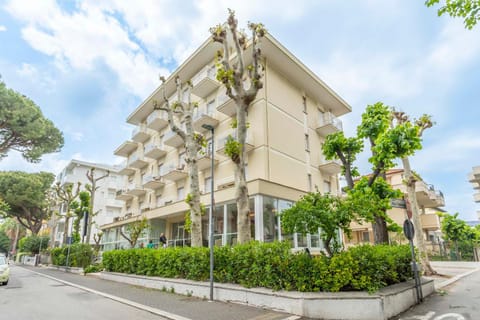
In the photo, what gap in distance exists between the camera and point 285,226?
7863mm

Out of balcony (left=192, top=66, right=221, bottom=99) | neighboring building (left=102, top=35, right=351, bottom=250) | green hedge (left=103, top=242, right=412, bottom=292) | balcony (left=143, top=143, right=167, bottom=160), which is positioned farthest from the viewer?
balcony (left=143, top=143, right=167, bottom=160)

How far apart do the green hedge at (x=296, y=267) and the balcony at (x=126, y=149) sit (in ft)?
73.1

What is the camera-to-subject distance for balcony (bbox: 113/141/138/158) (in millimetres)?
30734

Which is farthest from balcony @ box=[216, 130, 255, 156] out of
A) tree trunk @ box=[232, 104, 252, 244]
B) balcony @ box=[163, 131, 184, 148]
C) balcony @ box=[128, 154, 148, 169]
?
balcony @ box=[128, 154, 148, 169]

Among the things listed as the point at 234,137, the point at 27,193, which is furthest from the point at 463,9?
the point at 27,193

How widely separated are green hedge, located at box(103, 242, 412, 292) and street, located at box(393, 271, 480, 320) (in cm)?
81

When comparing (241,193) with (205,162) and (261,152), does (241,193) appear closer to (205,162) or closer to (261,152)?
(261,152)

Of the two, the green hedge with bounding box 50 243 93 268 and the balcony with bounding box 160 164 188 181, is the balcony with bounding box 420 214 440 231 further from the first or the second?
the green hedge with bounding box 50 243 93 268

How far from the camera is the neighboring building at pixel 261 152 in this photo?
1593 centimetres

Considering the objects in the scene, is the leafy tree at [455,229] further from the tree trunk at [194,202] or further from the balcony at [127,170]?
the balcony at [127,170]

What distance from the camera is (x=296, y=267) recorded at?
24.1 feet

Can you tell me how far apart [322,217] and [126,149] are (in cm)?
2857

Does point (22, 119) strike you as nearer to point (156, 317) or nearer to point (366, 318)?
point (156, 317)

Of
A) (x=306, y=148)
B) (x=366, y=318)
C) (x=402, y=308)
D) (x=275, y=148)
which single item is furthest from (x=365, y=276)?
(x=306, y=148)
